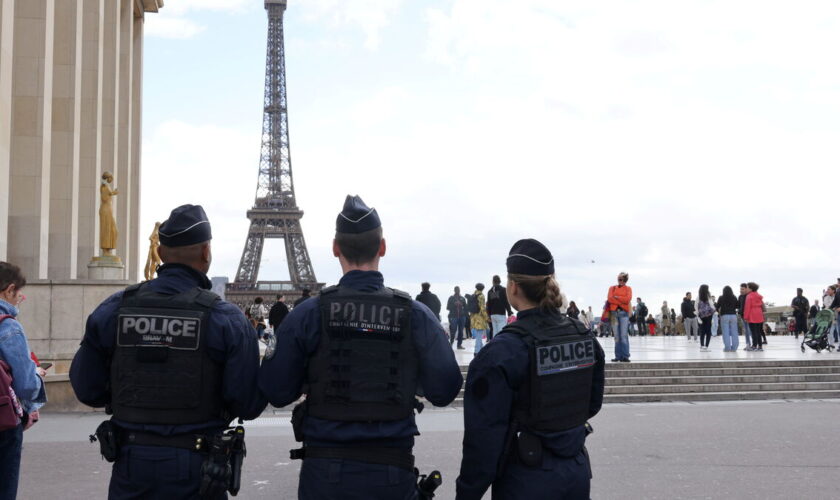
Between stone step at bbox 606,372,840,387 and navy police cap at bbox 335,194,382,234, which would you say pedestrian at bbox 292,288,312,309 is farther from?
stone step at bbox 606,372,840,387

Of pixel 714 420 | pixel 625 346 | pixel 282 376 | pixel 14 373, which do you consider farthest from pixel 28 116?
pixel 282 376

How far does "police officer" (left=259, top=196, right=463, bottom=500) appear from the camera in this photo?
11.6 ft

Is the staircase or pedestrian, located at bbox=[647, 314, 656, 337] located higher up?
pedestrian, located at bbox=[647, 314, 656, 337]

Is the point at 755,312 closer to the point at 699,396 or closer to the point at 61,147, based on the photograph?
the point at 699,396

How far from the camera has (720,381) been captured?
15.4 m

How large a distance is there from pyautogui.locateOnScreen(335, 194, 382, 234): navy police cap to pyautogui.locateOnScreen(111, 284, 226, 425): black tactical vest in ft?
2.13

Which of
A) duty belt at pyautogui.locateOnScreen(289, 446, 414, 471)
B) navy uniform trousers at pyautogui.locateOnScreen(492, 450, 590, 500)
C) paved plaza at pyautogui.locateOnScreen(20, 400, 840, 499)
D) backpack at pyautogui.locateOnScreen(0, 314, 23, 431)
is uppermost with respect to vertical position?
backpack at pyautogui.locateOnScreen(0, 314, 23, 431)

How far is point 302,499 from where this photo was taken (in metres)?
3.55

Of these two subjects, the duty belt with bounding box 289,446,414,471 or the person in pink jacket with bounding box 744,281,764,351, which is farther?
the person in pink jacket with bounding box 744,281,764,351

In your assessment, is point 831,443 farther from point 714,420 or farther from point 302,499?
point 302,499

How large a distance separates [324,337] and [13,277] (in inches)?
86.6

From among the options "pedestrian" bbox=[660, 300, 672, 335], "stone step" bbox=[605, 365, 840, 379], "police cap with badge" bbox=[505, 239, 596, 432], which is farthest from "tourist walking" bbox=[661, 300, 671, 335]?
"police cap with badge" bbox=[505, 239, 596, 432]

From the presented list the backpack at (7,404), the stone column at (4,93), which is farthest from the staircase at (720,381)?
the backpack at (7,404)

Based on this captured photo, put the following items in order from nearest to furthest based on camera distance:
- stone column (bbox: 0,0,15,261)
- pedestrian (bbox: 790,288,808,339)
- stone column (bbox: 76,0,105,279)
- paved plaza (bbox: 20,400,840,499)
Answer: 1. paved plaza (bbox: 20,400,840,499)
2. stone column (bbox: 0,0,15,261)
3. stone column (bbox: 76,0,105,279)
4. pedestrian (bbox: 790,288,808,339)
